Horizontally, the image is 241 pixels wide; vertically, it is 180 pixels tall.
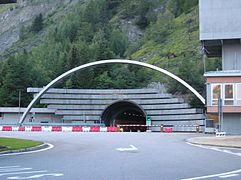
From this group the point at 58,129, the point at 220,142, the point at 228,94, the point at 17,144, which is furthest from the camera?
the point at 58,129

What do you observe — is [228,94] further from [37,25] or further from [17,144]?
[37,25]

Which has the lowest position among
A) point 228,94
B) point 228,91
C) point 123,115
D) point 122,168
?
point 122,168

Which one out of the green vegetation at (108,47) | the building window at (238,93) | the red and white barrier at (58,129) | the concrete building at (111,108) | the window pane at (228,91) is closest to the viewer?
the building window at (238,93)

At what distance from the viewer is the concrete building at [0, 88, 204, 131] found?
2277 inches

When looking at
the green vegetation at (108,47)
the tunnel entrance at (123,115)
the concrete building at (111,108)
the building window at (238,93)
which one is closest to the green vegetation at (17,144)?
the building window at (238,93)

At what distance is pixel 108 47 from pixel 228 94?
81.3 metres

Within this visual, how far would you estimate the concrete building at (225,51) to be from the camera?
3900 cm

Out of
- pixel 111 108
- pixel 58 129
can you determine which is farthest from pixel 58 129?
pixel 111 108

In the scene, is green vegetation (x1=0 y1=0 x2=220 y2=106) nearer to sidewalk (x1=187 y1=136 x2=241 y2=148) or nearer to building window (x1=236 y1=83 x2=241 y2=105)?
building window (x1=236 y1=83 x2=241 y2=105)

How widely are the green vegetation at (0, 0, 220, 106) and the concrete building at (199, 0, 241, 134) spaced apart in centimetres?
2712

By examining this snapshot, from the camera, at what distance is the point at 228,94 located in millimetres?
39156

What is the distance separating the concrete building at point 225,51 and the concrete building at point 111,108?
12.5 meters

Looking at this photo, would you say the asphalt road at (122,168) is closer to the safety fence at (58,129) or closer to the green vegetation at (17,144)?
the green vegetation at (17,144)

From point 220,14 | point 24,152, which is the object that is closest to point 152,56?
point 220,14
